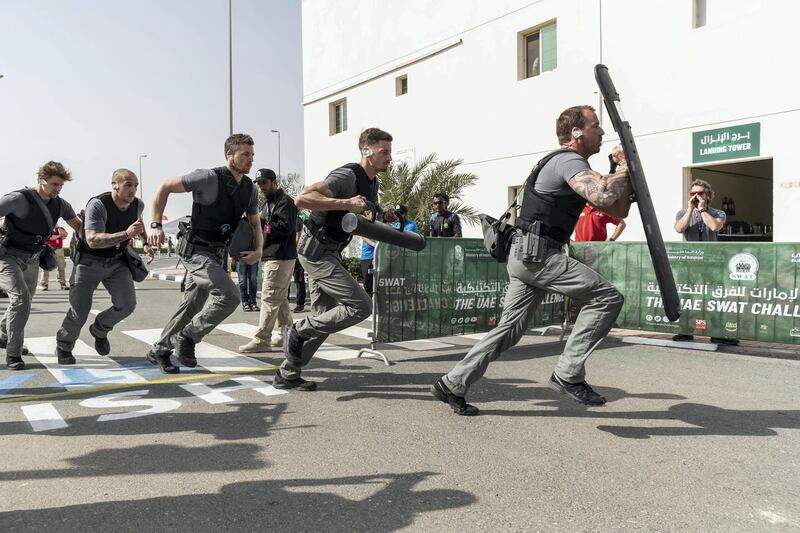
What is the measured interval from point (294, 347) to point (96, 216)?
7.05ft

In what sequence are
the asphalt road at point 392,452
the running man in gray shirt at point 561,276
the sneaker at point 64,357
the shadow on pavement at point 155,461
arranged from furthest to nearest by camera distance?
the sneaker at point 64,357
the running man in gray shirt at point 561,276
the shadow on pavement at point 155,461
the asphalt road at point 392,452

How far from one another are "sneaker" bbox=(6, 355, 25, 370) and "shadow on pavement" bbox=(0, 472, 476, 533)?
3384 mm

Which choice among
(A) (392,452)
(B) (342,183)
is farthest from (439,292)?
(A) (392,452)

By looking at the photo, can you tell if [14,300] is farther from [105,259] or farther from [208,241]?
[208,241]

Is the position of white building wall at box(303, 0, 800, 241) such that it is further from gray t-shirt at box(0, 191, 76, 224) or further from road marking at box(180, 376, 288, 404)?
gray t-shirt at box(0, 191, 76, 224)

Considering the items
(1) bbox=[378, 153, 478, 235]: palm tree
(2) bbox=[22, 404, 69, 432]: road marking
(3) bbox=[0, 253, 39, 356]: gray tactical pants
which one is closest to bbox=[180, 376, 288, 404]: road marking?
(2) bbox=[22, 404, 69, 432]: road marking

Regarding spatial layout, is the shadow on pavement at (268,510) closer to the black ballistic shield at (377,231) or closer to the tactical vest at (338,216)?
the black ballistic shield at (377,231)

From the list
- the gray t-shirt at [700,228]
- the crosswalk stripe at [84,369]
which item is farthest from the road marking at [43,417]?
the gray t-shirt at [700,228]

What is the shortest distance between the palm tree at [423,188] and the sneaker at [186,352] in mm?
9188

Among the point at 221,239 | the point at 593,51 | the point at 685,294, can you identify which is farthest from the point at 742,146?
the point at 221,239

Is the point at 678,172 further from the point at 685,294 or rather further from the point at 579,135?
the point at 579,135

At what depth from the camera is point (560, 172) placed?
3.77m

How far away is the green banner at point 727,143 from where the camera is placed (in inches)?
395

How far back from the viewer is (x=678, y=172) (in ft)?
36.4
